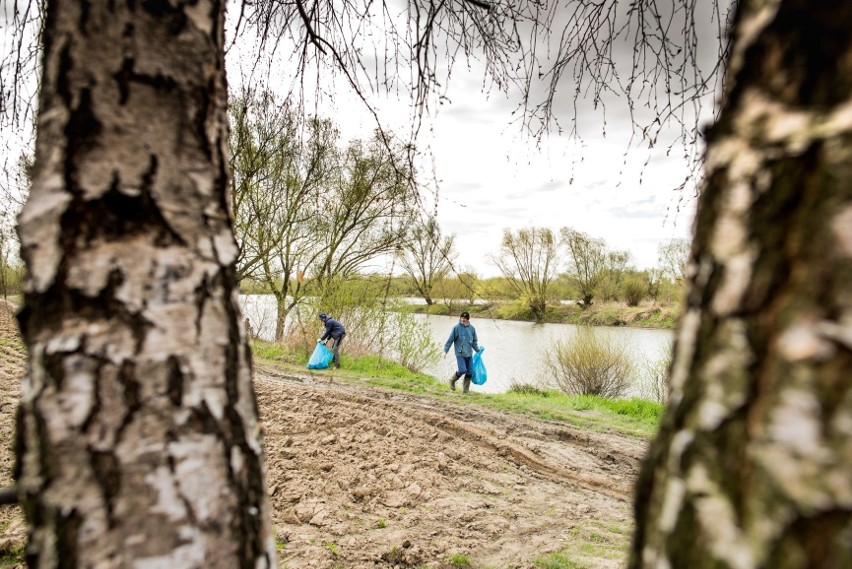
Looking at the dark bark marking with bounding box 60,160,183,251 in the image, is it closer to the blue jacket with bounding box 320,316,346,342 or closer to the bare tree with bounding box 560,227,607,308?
the blue jacket with bounding box 320,316,346,342

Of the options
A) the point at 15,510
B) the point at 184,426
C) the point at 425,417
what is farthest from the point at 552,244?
the point at 184,426

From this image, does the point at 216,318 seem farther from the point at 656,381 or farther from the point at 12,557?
the point at 656,381

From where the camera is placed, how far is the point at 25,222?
0.82 m

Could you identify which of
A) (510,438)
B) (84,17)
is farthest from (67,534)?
(510,438)

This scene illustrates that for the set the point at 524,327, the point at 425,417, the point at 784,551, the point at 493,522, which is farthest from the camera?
the point at 524,327

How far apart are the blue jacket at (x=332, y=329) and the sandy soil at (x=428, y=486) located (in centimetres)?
496

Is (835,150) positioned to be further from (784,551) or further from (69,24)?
(69,24)

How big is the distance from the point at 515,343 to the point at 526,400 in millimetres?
8976

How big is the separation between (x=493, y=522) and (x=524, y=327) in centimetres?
2065

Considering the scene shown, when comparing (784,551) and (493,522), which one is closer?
(784,551)

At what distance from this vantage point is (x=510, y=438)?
289 inches

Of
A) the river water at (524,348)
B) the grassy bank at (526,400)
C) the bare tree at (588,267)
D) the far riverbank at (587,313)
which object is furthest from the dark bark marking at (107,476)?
the bare tree at (588,267)

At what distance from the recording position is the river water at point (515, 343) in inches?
557

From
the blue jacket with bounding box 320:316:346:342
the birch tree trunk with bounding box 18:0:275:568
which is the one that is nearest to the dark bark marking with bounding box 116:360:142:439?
the birch tree trunk with bounding box 18:0:275:568
